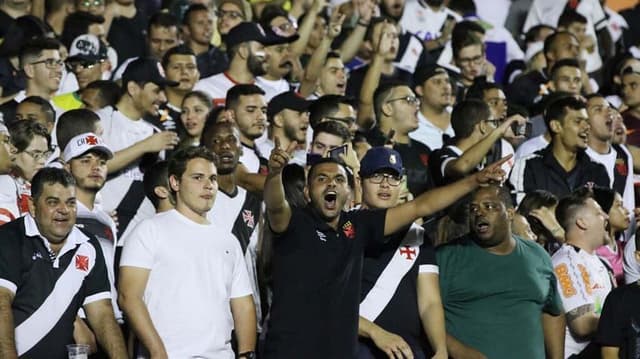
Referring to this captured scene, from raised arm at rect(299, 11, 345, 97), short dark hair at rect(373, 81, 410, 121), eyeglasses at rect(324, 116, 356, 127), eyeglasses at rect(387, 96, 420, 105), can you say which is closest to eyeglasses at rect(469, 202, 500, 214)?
eyeglasses at rect(324, 116, 356, 127)

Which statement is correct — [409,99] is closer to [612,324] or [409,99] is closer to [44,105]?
[44,105]

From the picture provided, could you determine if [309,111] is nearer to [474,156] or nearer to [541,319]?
[474,156]

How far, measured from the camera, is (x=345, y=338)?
8.46 metres

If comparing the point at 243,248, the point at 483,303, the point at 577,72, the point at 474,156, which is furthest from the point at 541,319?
the point at 577,72

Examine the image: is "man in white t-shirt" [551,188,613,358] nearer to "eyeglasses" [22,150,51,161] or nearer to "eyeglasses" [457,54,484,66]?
"eyeglasses" [22,150,51,161]

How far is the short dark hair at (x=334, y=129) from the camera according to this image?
10.7m

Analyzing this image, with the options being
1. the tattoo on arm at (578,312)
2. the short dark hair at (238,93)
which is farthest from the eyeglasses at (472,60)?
the tattoo on arm at (578,312)

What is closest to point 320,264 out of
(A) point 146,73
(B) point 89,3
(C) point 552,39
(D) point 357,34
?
(A) point 146,73

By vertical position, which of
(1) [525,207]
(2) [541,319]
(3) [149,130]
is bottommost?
(2) [541,319]

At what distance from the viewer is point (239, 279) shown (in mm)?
8781

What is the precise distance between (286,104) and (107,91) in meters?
1.40

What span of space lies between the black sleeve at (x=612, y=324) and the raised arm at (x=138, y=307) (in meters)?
2.71

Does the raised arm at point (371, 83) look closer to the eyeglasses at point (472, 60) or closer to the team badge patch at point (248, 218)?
the eyeglasses at point (472, 60)

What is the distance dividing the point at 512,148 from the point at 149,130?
3.15m
